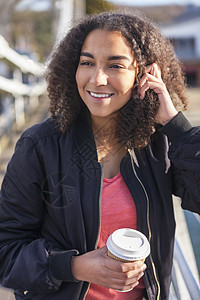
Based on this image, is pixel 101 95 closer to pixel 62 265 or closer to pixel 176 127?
pixel 176 127

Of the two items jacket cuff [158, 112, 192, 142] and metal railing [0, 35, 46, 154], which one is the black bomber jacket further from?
metal railing [0, 35, 46, 154]

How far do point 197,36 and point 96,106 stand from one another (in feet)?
118

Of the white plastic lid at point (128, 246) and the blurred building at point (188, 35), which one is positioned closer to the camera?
the white plastic lid at point (128, 246)

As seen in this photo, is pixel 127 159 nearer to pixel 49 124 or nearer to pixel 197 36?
pixel 49 124

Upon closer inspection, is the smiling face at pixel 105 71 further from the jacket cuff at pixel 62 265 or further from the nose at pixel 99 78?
the jacket cuff at pixel 62 265

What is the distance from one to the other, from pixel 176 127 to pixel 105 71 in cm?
33

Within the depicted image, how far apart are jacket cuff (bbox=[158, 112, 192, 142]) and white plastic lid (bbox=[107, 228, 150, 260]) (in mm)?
427

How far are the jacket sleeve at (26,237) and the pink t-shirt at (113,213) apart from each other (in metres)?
0.15

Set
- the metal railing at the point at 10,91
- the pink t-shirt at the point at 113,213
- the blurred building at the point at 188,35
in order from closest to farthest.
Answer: the pink t-shirt at the point at 113,213, the metal railing at the point at 10,91, the blurred building at the point at 188,35

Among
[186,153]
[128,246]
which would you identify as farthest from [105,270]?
[186,153]

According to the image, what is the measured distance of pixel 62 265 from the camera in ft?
3.69

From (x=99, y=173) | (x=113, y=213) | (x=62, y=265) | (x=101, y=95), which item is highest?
(x=101, y=95)

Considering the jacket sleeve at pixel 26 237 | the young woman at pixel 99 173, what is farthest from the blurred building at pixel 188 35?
the jacket sleeve at pixel 26 237

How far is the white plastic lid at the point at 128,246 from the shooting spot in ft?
3.14
